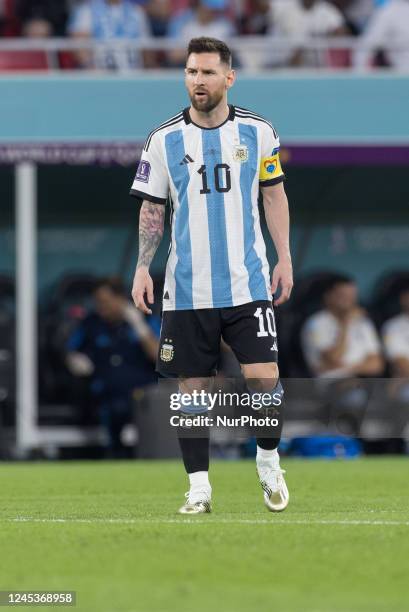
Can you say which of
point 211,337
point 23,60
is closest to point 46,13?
point 23,60

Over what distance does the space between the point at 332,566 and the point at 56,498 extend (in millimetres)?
3952

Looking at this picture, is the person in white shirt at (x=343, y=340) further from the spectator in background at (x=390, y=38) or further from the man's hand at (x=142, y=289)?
the man's hand at (x=142, y=289)

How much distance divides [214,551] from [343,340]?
31.7ft

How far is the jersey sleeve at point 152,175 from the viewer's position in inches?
293

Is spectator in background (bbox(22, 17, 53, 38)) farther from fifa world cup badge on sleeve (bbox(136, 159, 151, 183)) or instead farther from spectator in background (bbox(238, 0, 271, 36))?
fifa world cup badge on sleeve (bbox(136, 159, 151, 183))

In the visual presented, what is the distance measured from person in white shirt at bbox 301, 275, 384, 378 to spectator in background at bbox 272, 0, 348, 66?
8.86 ft

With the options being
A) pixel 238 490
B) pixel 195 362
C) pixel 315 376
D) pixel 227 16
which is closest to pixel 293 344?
pixel 315 376

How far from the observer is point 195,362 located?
24.4ft

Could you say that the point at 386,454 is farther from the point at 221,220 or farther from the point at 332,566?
the point at 332,566

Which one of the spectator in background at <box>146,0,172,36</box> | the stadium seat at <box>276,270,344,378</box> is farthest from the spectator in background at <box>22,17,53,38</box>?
the stadium seat at <box>276,270,344,378</box>

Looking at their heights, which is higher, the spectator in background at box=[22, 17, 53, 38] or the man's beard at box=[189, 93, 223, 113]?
the spectator in background at box=[22, 17, 53, 38]

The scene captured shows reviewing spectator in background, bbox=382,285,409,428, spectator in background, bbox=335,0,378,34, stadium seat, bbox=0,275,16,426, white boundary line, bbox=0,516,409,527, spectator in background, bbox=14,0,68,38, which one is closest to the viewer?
white boundary line, bbox=0,516,409,527

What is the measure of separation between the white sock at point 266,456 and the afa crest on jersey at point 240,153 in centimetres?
135

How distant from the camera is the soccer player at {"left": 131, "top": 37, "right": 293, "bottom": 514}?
7379 millimetres
